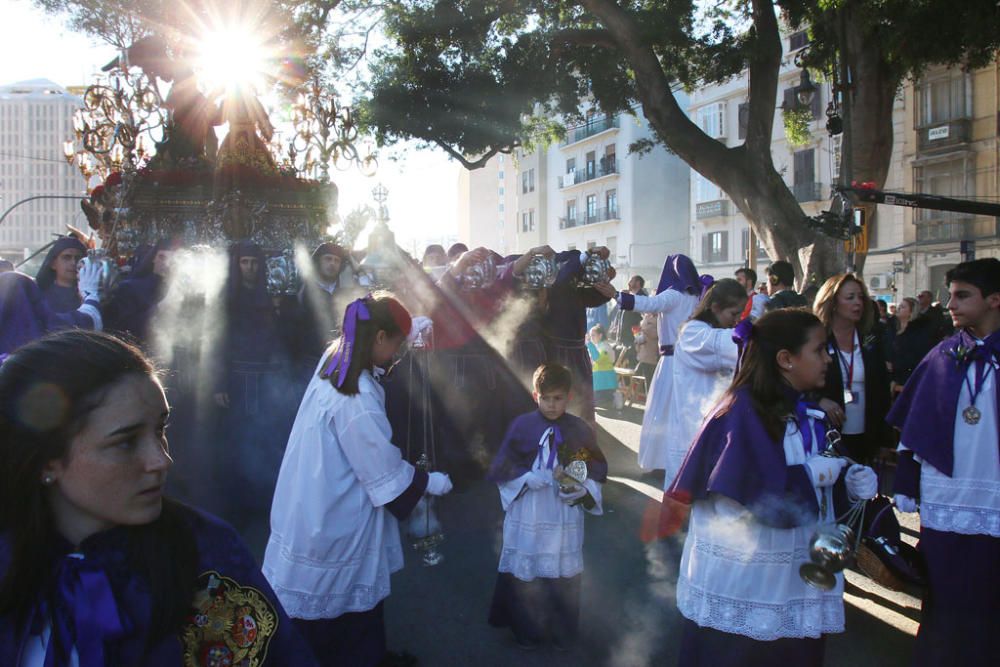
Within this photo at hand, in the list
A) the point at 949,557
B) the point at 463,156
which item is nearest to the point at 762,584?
the point at 949,557

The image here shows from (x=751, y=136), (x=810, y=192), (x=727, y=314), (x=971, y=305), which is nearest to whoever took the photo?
(x=971, y=305)

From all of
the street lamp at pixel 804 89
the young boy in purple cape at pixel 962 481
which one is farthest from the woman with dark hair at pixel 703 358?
the street lamp at pixel 804 89

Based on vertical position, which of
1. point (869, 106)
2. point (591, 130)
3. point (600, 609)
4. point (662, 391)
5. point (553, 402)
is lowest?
point (600, 609)

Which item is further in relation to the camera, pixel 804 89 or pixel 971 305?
pixel 804 89

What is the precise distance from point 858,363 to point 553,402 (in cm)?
187

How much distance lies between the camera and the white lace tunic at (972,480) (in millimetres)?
3283

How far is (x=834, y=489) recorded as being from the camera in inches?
117

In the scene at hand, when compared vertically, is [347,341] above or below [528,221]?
below

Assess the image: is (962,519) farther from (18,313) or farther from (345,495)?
(18,313)

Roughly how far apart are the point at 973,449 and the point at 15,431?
3.48m

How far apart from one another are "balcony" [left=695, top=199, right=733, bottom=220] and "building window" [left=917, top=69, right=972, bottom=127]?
9.19 metres

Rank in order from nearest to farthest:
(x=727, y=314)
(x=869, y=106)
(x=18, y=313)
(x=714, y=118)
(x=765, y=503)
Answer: (x=765, y=503), (x=18, y=313), (x=727, y=314), (x=869, y=106), (x=714, y=118)

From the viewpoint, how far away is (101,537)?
4.95 ft

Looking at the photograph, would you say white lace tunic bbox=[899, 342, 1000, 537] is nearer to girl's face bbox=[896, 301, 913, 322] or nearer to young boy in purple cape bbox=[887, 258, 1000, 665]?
young boy in purple cape bbox=[887, 258, 1000, 665]
